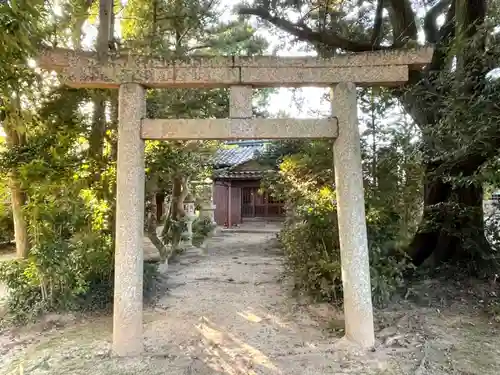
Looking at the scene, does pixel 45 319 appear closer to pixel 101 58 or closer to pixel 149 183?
pixel 149 183

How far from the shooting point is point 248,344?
4.55m

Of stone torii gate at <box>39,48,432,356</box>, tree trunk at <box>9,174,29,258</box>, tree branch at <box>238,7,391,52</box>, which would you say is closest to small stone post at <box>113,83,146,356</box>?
stone torii gate at <box>39,48,432,356</box>

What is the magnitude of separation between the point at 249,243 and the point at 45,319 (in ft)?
29.4

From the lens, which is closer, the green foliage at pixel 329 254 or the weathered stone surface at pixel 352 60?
the weathered stone surface at pixel 352 60

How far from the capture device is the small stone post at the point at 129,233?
3994mm

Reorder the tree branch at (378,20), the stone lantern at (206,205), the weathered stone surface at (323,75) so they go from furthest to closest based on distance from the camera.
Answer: the stone lantern at (206,205), the tree branch at (378,20), the weathered stone surface at (323,75)

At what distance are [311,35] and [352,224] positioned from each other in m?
4.65

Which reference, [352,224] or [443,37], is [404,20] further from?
[352,224]

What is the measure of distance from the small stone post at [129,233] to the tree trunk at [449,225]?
433 cm

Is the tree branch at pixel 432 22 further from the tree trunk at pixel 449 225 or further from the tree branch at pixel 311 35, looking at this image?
the tree trunk at pixel 449 225

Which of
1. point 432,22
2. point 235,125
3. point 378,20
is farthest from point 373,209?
point 432,22

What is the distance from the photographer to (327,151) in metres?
6.06

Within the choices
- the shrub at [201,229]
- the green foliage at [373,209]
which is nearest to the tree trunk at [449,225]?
the green foliage at [373,209]

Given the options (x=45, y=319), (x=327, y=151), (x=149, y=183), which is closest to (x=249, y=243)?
(x=149, y=183)
